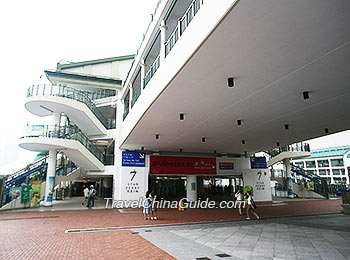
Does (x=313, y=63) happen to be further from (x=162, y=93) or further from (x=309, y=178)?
(x=309, y=178)

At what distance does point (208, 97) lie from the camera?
8.12 m

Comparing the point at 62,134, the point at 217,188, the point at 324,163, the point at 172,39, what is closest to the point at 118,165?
the point at 62,134

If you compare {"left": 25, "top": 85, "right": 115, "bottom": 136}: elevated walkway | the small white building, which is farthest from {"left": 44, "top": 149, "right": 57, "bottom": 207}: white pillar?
the small white building

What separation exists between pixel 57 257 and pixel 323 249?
648 centimetres

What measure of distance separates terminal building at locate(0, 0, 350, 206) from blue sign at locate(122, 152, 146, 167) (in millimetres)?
75

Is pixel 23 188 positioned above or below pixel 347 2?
below

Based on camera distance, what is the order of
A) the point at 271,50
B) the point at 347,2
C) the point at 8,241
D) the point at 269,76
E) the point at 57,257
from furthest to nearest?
the point at 8,241
the point at 269,76
the point at 57,257
the point at 271,50
the point at 347,2

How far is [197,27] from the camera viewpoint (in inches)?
210

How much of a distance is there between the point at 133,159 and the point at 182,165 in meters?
3.98

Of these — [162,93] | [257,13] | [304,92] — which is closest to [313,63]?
[304,92]

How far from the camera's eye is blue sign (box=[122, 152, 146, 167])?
1797cm

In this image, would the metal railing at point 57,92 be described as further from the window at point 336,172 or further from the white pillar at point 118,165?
the window at point 336,172

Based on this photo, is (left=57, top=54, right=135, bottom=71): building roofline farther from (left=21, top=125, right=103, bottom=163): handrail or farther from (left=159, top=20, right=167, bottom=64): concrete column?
(left=159, top=20, right=167, bottom=64): concrete column

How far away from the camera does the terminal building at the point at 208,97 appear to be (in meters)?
4.58
